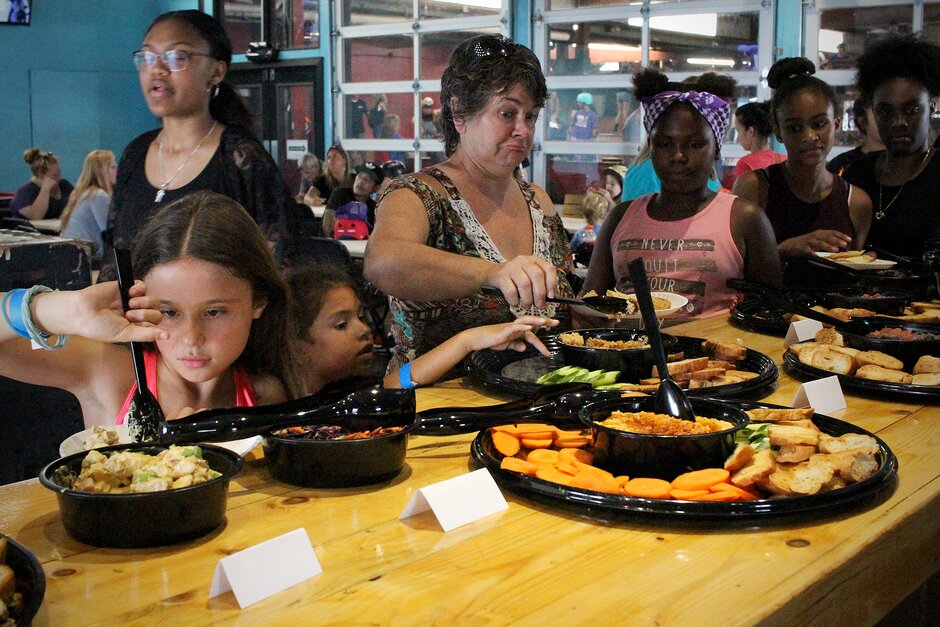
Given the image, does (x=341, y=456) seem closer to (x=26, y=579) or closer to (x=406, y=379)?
(x=26, y=579)

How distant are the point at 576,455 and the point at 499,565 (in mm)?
310

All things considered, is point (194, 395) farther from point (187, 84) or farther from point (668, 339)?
point (187, 84)

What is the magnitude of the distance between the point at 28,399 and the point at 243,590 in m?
1.99

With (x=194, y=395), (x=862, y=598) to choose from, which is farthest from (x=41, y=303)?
(x=862, y=598)

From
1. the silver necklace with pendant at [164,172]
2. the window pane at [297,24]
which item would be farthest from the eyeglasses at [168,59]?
the window pane at [297,24]

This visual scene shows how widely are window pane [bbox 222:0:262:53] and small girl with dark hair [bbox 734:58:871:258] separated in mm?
9572

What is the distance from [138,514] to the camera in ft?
3.11

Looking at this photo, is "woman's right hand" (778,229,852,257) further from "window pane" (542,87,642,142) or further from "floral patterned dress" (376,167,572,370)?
"window pane" (542,87,642,142)

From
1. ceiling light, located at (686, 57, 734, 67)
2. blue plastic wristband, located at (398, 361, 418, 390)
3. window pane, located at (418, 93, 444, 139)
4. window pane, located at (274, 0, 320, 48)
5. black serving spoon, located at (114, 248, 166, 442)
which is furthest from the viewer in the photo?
window pane, located at (274, 0, 320, 48)

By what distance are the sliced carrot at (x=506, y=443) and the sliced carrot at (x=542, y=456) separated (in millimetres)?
22

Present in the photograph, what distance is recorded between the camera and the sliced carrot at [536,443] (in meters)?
1.26

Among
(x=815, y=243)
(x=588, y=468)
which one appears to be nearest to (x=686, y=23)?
(x=815, y=243)

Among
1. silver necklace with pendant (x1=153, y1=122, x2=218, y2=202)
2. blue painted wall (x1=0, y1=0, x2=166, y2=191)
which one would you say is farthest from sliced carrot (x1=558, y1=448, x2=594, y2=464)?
blue painted wall (x1=0, y1=0, x2=166, y2=191)

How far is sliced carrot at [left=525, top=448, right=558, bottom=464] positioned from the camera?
3.98 feet
